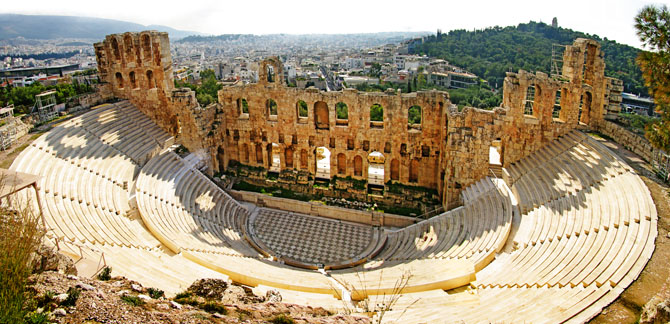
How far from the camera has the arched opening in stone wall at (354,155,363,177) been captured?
30828 millimetres

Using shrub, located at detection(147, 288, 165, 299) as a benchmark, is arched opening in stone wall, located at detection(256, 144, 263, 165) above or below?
below

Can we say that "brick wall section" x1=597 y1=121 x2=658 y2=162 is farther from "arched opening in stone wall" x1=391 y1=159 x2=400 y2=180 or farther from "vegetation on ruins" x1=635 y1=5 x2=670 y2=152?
"arched opening in stone wall" x1=391 y1=159 x2=400 y2=180

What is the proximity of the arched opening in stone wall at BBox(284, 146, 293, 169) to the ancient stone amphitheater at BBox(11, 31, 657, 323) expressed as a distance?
517 cm

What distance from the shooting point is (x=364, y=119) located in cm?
2908

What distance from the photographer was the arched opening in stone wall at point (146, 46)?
30.8 metres

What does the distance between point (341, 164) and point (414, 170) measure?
5.42m

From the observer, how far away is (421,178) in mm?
29625

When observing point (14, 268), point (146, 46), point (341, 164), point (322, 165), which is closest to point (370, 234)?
point (341, 164)

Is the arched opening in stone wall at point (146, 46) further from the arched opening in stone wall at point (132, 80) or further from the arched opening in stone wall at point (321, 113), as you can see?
the arched opening in stone wall at point (321, 113)

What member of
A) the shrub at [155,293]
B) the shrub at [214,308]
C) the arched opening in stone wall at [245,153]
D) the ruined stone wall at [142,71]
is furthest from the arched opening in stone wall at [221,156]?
the shrub at [214,308]

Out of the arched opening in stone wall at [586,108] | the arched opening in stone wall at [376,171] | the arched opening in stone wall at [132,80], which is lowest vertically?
the arched opening in stone wall at [376,171]

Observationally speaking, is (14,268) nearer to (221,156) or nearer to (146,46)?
(221,156)

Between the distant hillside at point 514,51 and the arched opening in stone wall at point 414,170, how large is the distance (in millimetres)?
38568

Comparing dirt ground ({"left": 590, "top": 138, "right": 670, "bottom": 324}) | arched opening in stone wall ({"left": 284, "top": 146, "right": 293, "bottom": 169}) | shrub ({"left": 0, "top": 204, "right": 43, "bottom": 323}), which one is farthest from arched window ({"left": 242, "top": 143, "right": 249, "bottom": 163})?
dirt ground ({"left": 590, "top": 138, "right": 670, "bottom": 324})
